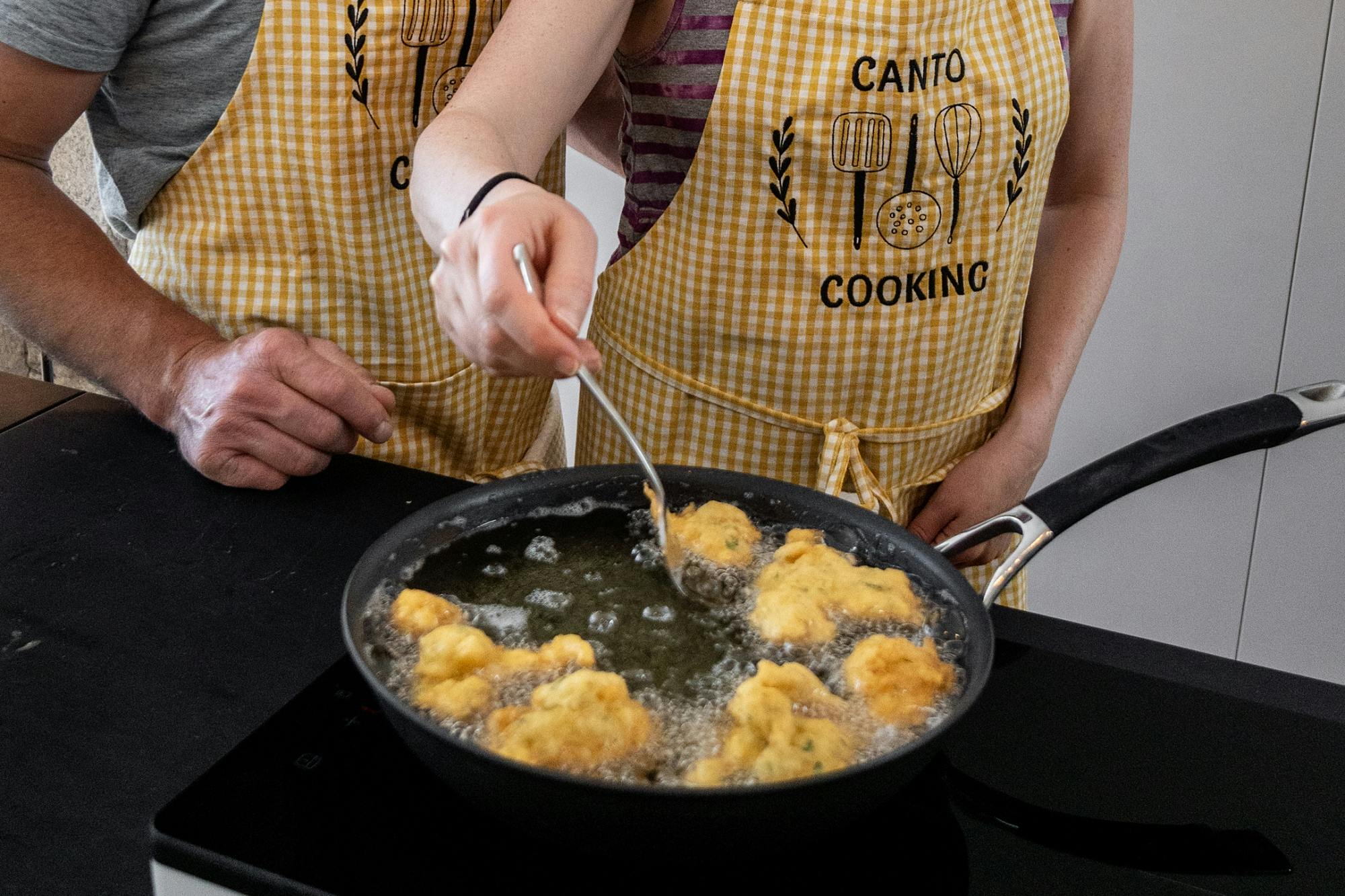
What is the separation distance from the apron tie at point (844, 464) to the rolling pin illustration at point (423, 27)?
1.82ft

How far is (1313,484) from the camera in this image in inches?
82.8

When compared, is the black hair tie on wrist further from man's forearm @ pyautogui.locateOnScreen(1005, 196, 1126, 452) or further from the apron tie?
man's forearm @ pyautogui.locateOnScreen(1005, 196, 1126, 452)

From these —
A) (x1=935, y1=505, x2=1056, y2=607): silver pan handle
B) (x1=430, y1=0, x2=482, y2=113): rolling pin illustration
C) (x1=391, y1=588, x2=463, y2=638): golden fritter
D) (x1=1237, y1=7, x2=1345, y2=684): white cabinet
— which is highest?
(x1=430, y1=0, x2=482, y2=113): rolling pin illustration

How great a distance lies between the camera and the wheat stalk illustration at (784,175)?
114 cm

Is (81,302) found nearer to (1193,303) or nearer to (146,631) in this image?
(146,631)

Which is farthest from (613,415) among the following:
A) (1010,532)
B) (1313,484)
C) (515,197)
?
(1313,484)

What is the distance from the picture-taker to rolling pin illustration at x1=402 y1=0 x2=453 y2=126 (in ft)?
3.79

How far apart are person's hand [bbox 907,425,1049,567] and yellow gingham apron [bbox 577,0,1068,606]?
0.05 m

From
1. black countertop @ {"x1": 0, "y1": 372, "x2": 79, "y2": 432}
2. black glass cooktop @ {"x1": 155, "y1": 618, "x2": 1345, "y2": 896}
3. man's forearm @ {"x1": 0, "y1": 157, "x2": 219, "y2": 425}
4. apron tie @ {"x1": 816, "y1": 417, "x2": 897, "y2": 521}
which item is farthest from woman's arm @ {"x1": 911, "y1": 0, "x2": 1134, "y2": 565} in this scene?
black countertop @ {"x1": 0, "y1": 372, "x2": 79, "y2": 432}

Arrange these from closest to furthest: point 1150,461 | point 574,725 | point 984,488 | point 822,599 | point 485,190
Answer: point 574,725
point 822,599
point 485,190
point 1150,461
point 984,488

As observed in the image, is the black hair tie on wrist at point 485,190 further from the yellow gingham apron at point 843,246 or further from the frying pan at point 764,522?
the yellow gingham apron at point 843,246

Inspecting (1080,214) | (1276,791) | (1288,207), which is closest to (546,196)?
(1276,791)

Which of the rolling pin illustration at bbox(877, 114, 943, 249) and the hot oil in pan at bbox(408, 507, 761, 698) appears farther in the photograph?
the rolling pin illustration at bbox(877, 114, 943, 249)

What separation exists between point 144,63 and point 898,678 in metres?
0.94
